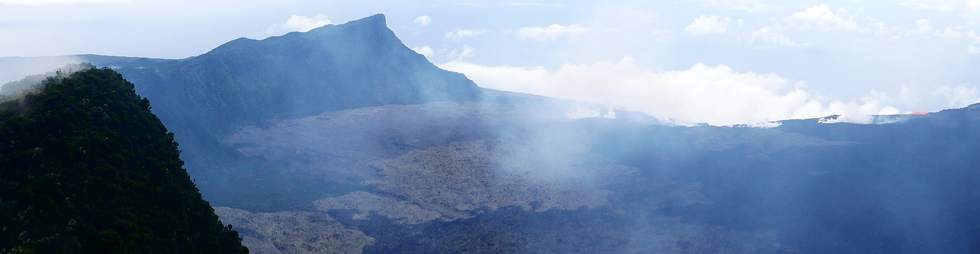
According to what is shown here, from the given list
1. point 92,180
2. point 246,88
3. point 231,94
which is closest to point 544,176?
point 231,94

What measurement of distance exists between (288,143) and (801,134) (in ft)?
366

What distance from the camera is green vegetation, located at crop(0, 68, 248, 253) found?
4284 centimetres

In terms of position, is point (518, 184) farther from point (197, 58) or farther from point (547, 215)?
point (197, 58)

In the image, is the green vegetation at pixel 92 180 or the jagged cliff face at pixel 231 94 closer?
the green vegetation at pixel 92 180

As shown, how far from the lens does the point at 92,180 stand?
50.7m

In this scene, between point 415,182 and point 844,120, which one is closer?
point 415,182

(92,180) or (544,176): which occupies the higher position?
(92,180)

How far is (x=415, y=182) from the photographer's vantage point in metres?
A: 129

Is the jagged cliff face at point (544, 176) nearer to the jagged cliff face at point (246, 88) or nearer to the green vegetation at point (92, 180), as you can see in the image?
the jagged cliff face at point (246, 88)

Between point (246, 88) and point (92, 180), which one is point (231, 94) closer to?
point (246, 88)

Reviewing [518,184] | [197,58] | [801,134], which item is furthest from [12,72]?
[801,134]

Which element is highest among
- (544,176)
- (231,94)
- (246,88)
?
(246,88)

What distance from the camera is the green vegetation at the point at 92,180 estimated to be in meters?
42.8

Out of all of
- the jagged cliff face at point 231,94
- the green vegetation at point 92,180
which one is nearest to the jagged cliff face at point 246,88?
the jagged cliff face at point 231,94
